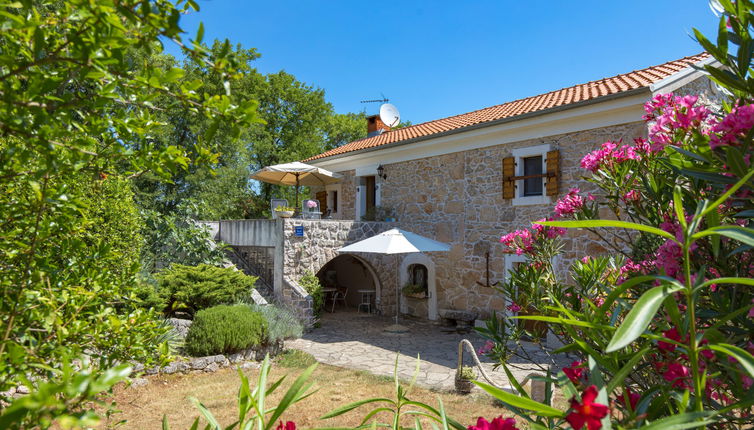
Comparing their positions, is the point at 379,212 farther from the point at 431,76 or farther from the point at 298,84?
the point at 298,84

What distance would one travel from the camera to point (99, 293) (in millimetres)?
1727

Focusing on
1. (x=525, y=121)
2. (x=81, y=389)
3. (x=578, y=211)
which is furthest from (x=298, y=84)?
(x=81, y=389)

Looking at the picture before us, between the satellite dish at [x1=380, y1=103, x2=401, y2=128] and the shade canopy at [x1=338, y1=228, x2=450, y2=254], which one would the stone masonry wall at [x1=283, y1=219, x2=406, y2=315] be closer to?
the shade canopy at [x1=338, y1=228, x2=450, y2=254]

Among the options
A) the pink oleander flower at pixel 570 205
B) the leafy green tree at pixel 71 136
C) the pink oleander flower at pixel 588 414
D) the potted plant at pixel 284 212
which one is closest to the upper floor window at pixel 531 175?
the potted plant at pixel 284 212

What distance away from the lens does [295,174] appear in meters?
12.8

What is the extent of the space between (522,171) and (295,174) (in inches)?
255

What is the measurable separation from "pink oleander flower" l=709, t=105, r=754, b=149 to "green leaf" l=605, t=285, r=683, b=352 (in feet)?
3.27

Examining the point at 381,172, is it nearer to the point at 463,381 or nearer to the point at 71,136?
the point at 463,381

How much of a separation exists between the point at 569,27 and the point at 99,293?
30.9ft

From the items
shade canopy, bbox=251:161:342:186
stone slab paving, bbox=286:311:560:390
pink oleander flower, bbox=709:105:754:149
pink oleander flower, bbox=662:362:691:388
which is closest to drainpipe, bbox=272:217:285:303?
stone slab paving, bbox=286:311:560:390

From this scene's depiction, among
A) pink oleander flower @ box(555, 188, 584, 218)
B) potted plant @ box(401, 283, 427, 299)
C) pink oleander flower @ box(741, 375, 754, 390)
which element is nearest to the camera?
pink oleander flower @ box(741, 375, 754, 390)

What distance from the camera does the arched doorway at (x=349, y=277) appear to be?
48.2 feet

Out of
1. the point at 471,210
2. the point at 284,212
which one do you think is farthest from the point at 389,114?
the point at 284,212

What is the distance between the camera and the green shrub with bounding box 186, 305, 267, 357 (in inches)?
281
